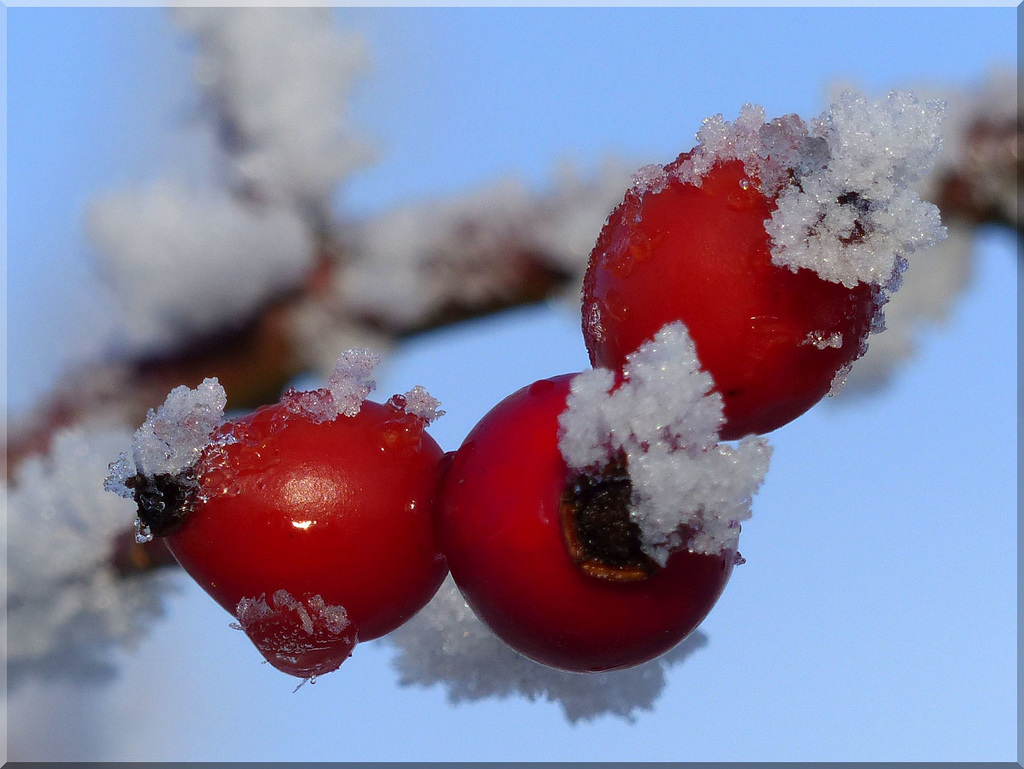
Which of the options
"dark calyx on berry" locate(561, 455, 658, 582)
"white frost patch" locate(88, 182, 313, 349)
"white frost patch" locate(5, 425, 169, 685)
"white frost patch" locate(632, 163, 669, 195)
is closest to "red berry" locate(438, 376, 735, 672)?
"dark calyx on berry" locate(561, 455, 658, 582)

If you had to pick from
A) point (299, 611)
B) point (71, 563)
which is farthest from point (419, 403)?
point (71, 563)

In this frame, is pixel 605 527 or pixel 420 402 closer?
pixel 605 527

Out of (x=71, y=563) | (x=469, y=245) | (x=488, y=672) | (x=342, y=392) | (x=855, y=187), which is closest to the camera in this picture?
(x=855, y=187)

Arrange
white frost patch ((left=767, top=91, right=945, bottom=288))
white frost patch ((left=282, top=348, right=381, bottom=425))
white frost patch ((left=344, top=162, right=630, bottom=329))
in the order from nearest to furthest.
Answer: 1. white frost patch ((left=767, top=91, right=945, bottom=288))
2. white frost patch ((left=282, top=348, right=381, bottom=425))
3. white frost patch ((left=344, top=162, right=630, bottom=329))

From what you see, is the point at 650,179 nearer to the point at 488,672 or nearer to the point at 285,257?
the point at 488,672

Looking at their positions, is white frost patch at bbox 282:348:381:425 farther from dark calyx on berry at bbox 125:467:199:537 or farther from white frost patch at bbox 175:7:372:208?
white frost patch at bbox 175:7:372:208

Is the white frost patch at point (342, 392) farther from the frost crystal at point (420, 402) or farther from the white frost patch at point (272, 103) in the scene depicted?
the white frost patch at point (272, 103)

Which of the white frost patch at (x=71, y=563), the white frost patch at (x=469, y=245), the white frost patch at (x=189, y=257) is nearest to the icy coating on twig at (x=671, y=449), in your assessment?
the white frost patch at (x=71, y=563)
